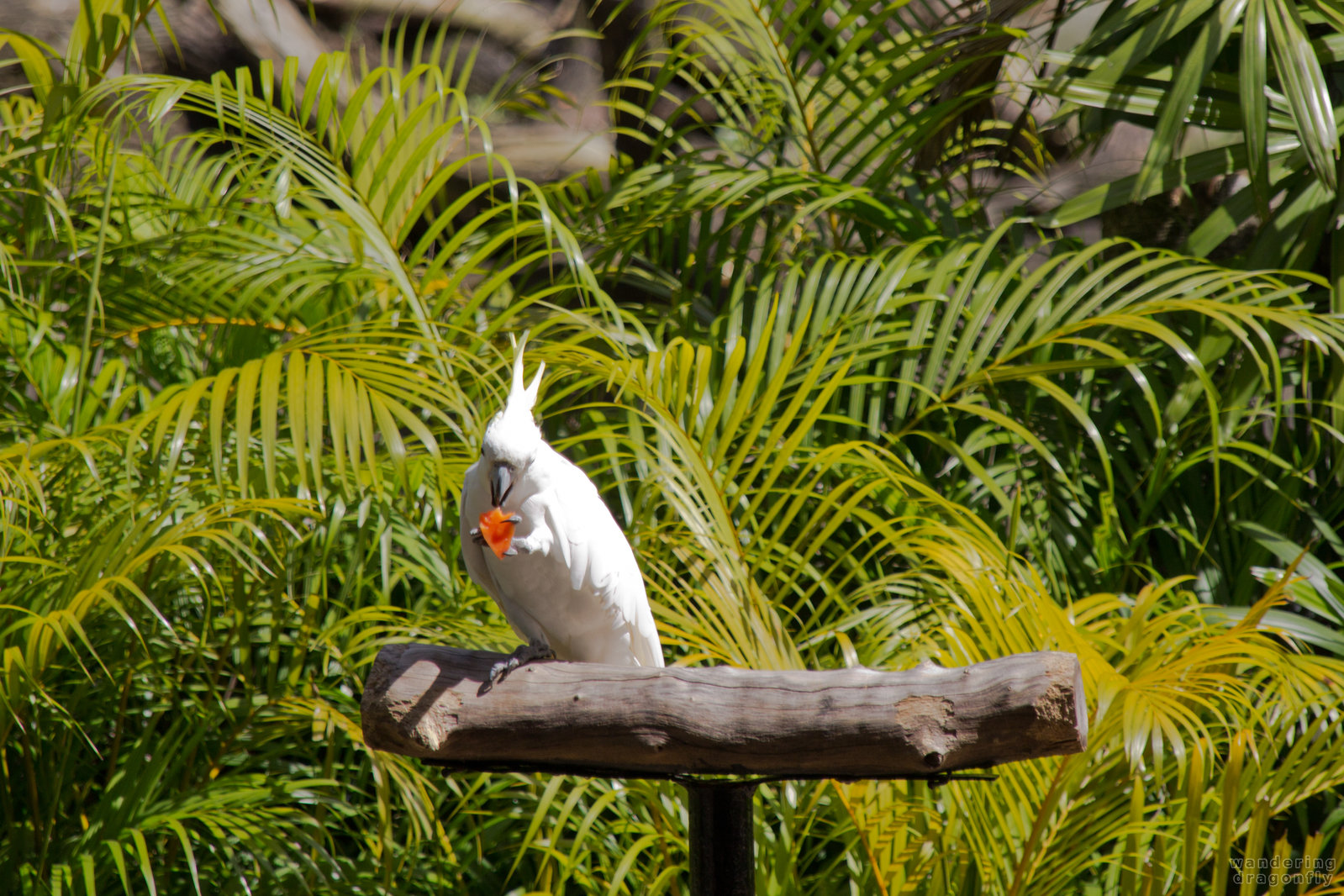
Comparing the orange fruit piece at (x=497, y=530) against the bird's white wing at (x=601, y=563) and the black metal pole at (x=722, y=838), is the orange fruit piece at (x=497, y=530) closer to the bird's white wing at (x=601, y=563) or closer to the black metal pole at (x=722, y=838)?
the bird's white wing at (x=601, y=563)

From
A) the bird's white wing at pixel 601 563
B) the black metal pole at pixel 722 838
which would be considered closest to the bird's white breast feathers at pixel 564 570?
the bird's white wing at pixel 601 563

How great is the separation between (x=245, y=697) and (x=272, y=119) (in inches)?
42.4

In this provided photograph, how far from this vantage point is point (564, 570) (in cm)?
124

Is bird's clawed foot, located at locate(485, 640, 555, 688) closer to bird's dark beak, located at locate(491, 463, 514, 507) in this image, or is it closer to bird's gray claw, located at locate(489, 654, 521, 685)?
bird's gray claw, located at locate(489, 654, 521, 685)

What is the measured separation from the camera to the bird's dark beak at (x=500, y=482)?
3.79ft

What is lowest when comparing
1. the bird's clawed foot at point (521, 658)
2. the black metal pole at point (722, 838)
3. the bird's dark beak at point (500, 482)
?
the black metal pole at point (722, 838)

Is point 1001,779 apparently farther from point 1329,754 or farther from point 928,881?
point 1329,754

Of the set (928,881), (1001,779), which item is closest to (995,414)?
(1001,779)

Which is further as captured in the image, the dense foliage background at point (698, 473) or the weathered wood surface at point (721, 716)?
the dense foliage background at point (698, 473)

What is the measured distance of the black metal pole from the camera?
123 centimetres

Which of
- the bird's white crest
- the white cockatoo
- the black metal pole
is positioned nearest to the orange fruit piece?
the white cockatoo

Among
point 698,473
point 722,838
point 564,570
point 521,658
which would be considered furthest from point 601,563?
point 698,473

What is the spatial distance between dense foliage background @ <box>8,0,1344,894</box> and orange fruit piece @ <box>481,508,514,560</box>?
383mm

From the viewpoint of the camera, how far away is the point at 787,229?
2367mm
